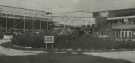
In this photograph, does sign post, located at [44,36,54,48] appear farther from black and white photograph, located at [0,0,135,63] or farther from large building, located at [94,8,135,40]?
large building, located at [94,8,135,40]

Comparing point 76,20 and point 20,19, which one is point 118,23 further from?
point 20,19

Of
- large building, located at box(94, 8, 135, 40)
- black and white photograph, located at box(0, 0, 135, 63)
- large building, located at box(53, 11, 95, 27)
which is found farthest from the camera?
large building, located at box(94, 8, 135, 40)

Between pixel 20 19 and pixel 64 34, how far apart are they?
6.08 ft

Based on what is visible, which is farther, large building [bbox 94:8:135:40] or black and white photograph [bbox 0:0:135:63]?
large building [bbox 94:8:135:40]

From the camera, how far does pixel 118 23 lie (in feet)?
25.5

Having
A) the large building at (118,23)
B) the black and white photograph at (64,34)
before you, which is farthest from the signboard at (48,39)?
the large building at (118,23)

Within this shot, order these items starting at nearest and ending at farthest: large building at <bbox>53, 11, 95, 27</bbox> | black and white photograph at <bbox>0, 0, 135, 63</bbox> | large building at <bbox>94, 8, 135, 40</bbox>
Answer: black and white photograph at <bbox>0, 0, 135, 63</bbox> → large building at <bbox>53, 11, 95, 27</bbox> → large building at <bbox>94, 8, 135, 40</bbox>

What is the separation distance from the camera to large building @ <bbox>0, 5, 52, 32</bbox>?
5.88 metres

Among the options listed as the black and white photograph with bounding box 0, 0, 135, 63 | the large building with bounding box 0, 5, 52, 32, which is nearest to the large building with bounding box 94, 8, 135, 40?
the black and white photograph with bounding box 0, 0, 135, 63

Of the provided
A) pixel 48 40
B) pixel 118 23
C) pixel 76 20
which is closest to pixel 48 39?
pixel 48 40

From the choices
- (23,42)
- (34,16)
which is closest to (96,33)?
(34,16)

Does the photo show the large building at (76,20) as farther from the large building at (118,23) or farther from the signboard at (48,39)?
the signboard at (48,39)

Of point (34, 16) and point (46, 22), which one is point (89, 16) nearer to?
point (46, 22)

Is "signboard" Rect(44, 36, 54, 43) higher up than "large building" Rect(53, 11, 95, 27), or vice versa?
"large building" Rect(53, 11, 95, 27)
